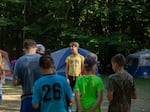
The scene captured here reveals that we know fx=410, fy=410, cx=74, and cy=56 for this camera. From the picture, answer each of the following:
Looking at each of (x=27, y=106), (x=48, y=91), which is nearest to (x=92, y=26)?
(x=27, y=106)

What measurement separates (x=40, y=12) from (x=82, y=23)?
4.51 metres

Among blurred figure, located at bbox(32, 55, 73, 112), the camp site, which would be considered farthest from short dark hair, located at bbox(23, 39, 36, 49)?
the camp site

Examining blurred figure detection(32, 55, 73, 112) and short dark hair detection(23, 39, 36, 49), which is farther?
short dark hair detection(23, 39, 36, 49)

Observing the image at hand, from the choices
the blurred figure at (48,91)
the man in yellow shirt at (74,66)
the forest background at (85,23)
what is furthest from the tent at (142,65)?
the blurred figure at (48,91)

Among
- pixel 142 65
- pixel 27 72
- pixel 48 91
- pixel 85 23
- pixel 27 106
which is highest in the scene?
pixel 85 23

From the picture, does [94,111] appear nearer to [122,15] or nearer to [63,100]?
[63,100]

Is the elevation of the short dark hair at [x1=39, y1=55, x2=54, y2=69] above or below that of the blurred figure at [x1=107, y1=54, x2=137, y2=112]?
above

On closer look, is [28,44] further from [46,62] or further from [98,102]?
[98,102]

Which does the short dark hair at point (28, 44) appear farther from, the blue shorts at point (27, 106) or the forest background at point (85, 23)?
the forest background at point (85, 23)

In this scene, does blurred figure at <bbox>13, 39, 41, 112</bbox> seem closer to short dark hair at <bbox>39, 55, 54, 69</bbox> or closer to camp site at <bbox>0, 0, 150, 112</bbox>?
short dark hair at <bbox>39, 55, 54, 69</bbox>

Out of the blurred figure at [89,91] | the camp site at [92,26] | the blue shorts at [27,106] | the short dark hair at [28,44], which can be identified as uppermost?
the camp site at [92,26]

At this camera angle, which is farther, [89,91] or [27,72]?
[27,72]

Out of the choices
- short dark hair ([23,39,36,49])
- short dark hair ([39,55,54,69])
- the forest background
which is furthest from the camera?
the forest background

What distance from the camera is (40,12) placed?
117ft
